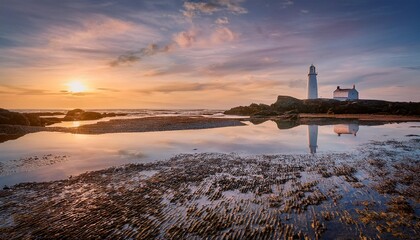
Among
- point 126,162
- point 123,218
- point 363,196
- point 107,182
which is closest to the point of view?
point 123,218

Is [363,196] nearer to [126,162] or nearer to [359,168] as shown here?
[359,168]

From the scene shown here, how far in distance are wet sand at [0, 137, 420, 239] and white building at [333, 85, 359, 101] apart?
97.4 metres

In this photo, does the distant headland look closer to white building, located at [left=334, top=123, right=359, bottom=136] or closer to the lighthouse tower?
the lighthouse tower

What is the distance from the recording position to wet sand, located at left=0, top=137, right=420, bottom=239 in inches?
336

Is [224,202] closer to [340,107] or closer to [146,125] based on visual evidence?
[146,125]

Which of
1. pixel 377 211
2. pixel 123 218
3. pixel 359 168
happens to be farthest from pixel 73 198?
pixel 359 168

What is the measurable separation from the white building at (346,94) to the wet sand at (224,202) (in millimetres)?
97375

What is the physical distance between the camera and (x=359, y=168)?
53.3 feet

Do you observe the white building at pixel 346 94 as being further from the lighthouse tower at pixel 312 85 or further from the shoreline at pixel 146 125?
the shoreline at pixel 146 125

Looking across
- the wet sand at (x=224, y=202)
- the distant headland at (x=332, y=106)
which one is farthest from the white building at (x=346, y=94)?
the wet sand at (x=224, y=202)

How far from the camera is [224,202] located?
1106 cm

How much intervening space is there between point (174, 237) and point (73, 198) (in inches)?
237

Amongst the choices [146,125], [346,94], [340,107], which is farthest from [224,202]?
[346,94]

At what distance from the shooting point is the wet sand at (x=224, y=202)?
8.53 meters
